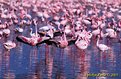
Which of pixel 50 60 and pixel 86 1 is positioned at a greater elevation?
pixel 86 1

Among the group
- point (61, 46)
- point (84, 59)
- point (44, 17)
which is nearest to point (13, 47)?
point (61, 46)

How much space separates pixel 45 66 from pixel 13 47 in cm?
398

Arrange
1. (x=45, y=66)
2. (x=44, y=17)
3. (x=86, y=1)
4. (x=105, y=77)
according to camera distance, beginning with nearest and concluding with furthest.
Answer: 1. (x=105, y=77)
2. (x=45, y=66)
3. (x=44, y=17)
4. (x=86, y=1)

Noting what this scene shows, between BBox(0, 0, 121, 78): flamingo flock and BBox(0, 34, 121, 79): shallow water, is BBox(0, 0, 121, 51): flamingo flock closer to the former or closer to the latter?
BBox(0, 0, 121, 78): flamingo flock

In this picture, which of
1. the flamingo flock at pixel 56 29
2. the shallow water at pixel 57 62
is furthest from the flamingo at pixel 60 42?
the shallow water at pixel 57 62

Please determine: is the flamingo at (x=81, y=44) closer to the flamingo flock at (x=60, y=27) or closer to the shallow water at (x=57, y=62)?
the flamingo flock at (x=60, y=27)

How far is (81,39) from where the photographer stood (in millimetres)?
26281

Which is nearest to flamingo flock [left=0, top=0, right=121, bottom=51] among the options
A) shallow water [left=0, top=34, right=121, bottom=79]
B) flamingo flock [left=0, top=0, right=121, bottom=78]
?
flamingo flock [left=0, top=0, right=121, bottom=78]

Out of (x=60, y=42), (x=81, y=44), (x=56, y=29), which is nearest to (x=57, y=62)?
(x=60, y=42)

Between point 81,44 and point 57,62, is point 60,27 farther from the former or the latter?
point 57,62

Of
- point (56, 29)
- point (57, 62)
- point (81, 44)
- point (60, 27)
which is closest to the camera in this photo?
point (57, 62)

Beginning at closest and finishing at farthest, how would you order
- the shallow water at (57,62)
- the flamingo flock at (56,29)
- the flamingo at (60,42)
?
1. the shallow water at (57,62)
2. the flamingo at (60,42)
3. the flamingo flock at (56,29)

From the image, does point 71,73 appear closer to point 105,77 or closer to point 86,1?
point 105,77

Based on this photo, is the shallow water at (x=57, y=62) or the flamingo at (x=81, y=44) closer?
the shallow water at (x=57, y=62)
